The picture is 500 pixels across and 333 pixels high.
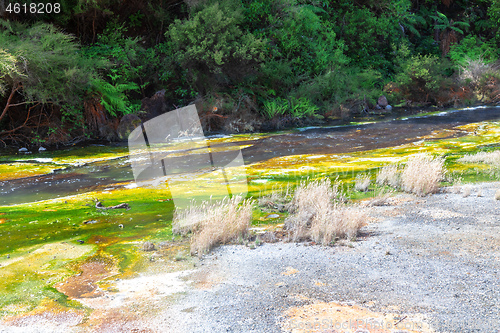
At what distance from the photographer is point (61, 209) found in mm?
8148

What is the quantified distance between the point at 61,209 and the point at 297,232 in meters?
4.62

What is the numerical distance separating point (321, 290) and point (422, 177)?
4.75 metres

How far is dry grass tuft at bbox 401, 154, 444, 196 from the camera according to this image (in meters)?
8.42

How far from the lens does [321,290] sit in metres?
4.61

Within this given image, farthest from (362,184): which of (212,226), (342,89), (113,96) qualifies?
(342,89)

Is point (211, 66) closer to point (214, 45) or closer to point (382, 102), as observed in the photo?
point (214, 45)

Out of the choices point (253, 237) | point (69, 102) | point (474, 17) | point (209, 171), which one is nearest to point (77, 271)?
point (253, 237)

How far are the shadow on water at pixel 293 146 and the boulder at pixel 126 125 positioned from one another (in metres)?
3.38

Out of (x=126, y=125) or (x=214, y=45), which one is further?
(x=214, y=45)

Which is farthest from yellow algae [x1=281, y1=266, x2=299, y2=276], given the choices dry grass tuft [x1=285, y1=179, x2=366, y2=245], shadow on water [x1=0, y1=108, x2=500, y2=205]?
shadow on water [x1=0, y1=108, x2=500, y2=205]

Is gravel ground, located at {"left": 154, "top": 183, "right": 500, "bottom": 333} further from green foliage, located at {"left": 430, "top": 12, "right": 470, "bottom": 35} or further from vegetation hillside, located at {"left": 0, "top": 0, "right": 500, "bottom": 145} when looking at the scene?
green foliage, located at {"left": 430, "top": 12, "right": 470, "bottom": 35}

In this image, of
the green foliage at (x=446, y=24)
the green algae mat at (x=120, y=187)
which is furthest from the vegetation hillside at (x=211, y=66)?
the green foliage at (x=446, y=24)

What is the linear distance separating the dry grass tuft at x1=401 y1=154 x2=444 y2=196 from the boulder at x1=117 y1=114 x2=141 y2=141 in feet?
35.4

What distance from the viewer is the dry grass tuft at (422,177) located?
27.6ft
